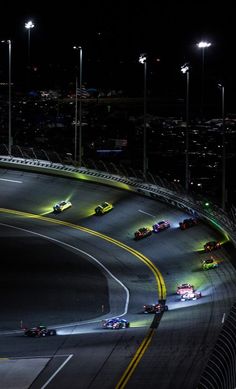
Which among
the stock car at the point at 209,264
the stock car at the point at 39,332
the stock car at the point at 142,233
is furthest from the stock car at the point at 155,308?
the stock car at the point at 142,233

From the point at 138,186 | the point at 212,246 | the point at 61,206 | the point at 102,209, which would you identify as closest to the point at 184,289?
the point at 212,246

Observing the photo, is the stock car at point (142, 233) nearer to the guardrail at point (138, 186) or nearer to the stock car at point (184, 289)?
the guardrail at point (138, 186)

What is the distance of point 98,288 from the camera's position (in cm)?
7444

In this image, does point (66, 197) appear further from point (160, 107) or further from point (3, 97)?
point (160, 107)

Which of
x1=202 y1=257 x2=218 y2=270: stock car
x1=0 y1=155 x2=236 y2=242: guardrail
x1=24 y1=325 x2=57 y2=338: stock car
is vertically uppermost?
x1=0 y1=155 x2=236 y2=242: guardrail

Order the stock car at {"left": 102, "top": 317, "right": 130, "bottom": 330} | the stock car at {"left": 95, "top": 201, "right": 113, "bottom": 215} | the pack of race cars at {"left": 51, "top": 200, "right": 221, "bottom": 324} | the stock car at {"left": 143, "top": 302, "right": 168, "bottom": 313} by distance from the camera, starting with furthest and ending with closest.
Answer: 1. the stock car at {"left": 95, "top": 201, "right": 113, "bottom": 215}
2. the stock car at {"left": 143, "top": 302, "right": 168, "bottom": 313}
3. the stock car at {"left": 102, "top": 317, "right": 130, "bottom": 330}
4. the pack of race cars at {"left": 51, "top": 200, "right": 221, "bottom": 324}

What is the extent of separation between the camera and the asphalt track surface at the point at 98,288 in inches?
2083

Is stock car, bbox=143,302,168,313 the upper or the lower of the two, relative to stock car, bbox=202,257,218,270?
lower

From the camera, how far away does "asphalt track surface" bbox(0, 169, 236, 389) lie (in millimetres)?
52906

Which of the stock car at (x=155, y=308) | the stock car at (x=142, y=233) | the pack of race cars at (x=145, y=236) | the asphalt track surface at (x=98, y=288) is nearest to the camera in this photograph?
the asphalt track surface at (x=98, y=288)

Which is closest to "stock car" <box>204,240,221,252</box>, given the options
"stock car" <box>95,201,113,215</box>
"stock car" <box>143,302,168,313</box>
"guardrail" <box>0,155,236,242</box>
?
"guardrail" <box>0,155,236,242</box>

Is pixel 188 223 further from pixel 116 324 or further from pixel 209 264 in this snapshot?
pixel 116 324

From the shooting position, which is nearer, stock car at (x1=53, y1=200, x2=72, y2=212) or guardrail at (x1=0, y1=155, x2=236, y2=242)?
guardrail at (x1=0, y1=155, x2=236, y2=242)

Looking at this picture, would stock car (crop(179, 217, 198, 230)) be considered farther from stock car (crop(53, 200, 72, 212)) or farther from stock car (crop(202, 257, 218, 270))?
stock car (crop(53, 200, 72, 212))
